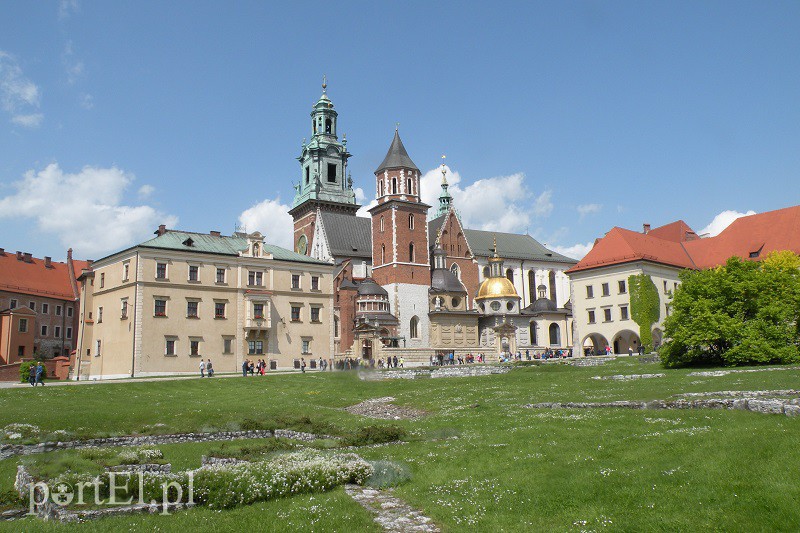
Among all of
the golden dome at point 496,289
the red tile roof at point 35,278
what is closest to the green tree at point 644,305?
the golden dome at point 496,289

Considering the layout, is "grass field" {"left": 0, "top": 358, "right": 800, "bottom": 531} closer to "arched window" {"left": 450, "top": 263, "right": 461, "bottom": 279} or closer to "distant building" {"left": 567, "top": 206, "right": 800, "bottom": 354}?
"distant building" {"left": 567, "top": 206, "right": 800, "bottom": 354}

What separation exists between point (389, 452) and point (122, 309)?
47.0 m

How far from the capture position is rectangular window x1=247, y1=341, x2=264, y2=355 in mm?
59156

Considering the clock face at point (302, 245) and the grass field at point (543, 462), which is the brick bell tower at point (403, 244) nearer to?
the clock face at point (302, 245)

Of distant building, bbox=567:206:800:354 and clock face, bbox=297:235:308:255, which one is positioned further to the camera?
clock face, bbox=297:235:308:255

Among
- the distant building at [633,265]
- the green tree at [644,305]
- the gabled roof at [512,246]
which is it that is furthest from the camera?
the gabled roof at [512,246]

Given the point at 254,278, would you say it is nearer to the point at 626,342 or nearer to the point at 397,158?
the point at 397,158

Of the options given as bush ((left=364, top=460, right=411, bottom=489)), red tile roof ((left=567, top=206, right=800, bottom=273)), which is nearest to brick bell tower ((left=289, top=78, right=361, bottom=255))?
red tile roof ((left=567, top=206, right=800, bottom=273))

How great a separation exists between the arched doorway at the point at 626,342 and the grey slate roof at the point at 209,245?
1248 inches

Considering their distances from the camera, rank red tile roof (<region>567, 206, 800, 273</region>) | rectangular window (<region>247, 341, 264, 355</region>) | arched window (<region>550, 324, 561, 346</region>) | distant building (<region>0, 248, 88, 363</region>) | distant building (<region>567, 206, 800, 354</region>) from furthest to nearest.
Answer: arched window (<region>550, 324, 561, 346</region>) → distant building (<region>0, 248, 88, 363</region>) → red tile roof (<region>567, 206, 800, 273</region>) → distant building (<region>567, 206, 800, 354</region>) → rectangular window (<region>247, 341, 264, 355</region>)

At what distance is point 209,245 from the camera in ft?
197

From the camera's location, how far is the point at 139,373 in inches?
2095

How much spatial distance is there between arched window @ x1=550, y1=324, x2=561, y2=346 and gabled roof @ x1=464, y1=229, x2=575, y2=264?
14876 mm

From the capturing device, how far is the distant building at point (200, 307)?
5512 centimetres
